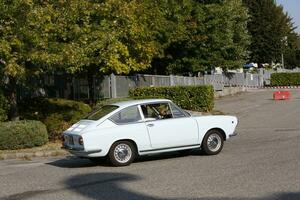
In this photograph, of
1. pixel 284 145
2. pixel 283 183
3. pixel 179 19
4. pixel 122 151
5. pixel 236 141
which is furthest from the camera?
pixel 179 19

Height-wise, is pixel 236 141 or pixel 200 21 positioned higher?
pixel 200 21

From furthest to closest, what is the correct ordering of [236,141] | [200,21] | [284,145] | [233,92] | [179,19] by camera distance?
1. [233,92]
2. [200,21]
3. [179,19]
4. [236,141]
5. [284,145]

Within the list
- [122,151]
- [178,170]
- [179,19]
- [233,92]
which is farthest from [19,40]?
[233,92]

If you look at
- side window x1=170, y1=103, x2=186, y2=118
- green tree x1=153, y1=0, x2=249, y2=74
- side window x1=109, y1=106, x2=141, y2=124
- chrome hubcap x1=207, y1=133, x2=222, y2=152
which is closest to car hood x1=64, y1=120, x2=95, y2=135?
side window x1=109, y1=106, x2=141, y2=124

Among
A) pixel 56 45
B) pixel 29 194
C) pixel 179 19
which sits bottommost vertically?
pixel 29 194

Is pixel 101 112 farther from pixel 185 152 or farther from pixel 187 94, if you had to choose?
pixel 187 94

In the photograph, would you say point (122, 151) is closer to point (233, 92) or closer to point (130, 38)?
point (130, 38)

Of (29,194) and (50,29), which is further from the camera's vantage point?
(50,29)

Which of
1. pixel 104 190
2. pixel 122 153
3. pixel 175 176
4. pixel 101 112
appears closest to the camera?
pixel 104 190

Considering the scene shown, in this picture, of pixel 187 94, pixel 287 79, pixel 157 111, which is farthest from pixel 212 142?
pixel 287 79

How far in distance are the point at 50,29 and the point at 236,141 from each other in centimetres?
627

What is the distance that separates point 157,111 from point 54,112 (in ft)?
29.5

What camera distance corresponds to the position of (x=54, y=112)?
22.3m

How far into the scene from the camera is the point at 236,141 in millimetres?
17438
